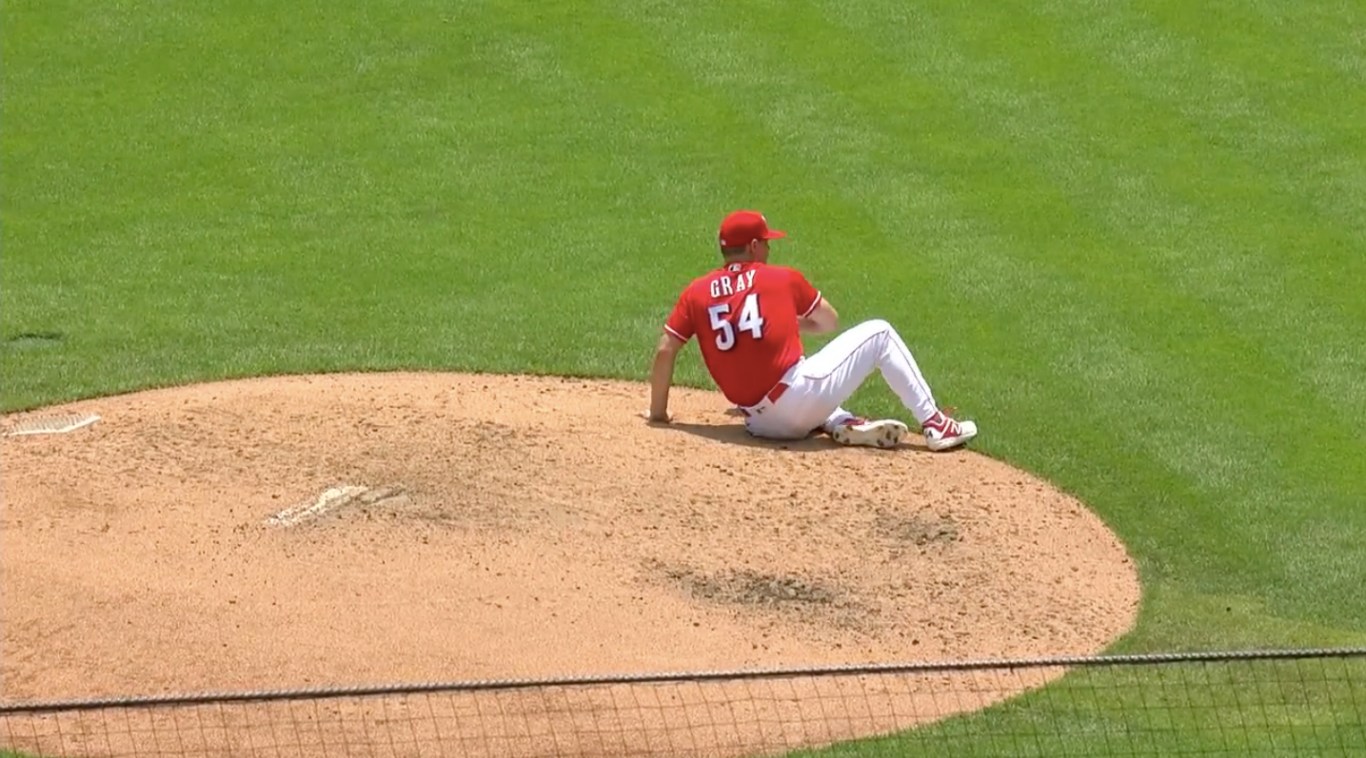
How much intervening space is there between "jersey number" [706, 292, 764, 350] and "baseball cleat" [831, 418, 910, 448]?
0.75 metres

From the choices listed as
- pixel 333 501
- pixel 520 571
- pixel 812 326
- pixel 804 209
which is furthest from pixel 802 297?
pixel 804 209

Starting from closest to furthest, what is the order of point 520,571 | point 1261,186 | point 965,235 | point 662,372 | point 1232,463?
point 520,571
point 1232,463
point 662,372
point 965,235
point 1261,186

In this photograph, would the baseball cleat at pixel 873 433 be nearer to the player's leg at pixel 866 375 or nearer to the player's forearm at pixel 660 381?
the player's leg at pixel 866 375

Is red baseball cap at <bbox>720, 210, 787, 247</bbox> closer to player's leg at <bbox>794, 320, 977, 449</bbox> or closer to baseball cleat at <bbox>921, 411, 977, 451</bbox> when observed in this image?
player's leg at <bbox>794, 320, 977, 449</bbox>

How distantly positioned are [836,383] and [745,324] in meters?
0.63

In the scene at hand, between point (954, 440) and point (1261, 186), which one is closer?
point (954, 440)

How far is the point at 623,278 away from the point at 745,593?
5.66 m

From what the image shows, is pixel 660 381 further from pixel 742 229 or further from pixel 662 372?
pixel 742 229

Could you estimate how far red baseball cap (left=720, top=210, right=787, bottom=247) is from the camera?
12.6 metres

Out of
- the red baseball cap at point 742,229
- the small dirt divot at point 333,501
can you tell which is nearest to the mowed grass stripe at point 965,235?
the red baseball cap at point 742,229

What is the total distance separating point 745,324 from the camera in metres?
12.5

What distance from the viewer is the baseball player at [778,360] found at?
1245 cm

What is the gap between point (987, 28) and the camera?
1938 cm

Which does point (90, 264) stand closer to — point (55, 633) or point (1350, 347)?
point (55, 633)
